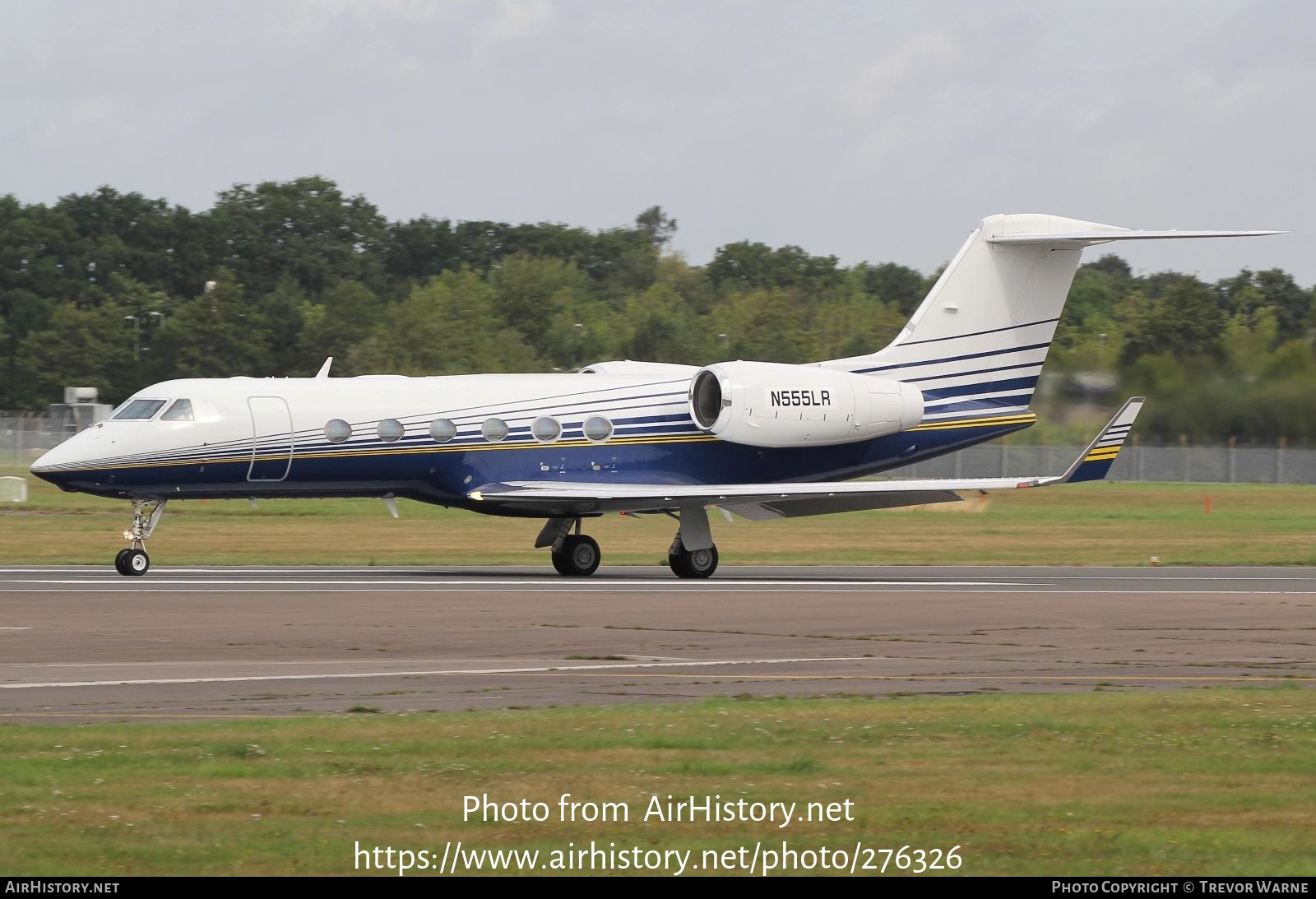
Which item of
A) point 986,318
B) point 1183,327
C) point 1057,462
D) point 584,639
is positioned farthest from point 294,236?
point 584,639

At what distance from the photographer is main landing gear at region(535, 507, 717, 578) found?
27734 millimetres

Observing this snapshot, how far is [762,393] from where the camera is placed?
2827 cm

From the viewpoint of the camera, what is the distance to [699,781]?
31.9ft

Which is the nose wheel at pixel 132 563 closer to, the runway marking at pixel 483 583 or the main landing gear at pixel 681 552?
the runway marking at pixel 483 583

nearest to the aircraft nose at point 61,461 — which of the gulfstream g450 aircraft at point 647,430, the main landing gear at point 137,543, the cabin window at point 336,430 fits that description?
the gulfstream g450 aircraft at point 647,430

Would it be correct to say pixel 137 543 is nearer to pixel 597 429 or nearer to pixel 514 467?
pixel 514 467

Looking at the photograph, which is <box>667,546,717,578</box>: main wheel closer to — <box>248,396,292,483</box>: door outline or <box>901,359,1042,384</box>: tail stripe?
<box>901,359,1042,384</box>: tail stripe

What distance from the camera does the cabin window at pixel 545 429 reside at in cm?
2750

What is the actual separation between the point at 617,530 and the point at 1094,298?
67.0m

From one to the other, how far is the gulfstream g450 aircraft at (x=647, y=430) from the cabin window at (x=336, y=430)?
0.03 m

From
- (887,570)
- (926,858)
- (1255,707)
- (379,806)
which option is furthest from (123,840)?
(887,570)

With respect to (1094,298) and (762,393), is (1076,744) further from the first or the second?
(1094,298)

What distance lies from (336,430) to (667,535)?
47.0 ft

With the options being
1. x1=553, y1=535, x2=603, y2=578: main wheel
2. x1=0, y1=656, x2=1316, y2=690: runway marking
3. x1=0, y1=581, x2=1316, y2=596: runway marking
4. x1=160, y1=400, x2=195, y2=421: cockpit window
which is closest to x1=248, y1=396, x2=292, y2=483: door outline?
x1=160, y1=400, x2=195, y2=421: cockpit window
